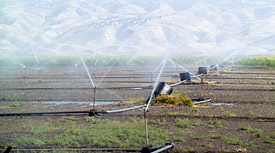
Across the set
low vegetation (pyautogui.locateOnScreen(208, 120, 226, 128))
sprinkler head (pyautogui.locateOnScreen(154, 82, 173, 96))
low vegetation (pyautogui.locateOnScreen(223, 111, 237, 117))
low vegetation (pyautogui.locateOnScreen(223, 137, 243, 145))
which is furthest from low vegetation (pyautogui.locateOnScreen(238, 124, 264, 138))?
sprinkler head (pyautogui.locateOnScreen(154, 82, 173, 96))

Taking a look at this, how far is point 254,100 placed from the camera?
24688mm

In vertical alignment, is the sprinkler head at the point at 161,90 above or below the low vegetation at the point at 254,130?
above

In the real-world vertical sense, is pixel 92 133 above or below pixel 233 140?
above

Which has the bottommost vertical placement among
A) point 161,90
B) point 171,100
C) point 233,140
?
point 233,140

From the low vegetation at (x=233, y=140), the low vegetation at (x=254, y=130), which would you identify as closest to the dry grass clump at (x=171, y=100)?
the low vegetation at (x=254, y=130)

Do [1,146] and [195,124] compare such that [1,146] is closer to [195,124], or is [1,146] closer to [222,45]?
[195,124]

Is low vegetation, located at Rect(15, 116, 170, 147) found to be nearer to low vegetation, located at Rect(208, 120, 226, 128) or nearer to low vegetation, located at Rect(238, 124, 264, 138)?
low vegetation, located at Rect(208, 120, 226, 128)

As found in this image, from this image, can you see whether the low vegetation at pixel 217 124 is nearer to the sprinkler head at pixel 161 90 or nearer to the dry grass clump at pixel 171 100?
the dry grass clump at pixel 171 100

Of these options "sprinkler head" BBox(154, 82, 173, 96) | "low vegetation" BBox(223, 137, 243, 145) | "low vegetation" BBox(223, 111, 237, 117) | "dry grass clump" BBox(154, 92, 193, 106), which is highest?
"sprinkler head" BBox(154, 82, 173, 96)

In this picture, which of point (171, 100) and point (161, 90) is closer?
point (171, 100)

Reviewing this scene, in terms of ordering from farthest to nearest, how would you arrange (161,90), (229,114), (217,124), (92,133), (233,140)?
(161,90) → (229,114) → (217,124) → (92,133) → (233,140)

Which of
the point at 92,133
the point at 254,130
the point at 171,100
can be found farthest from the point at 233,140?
the point at 171,100

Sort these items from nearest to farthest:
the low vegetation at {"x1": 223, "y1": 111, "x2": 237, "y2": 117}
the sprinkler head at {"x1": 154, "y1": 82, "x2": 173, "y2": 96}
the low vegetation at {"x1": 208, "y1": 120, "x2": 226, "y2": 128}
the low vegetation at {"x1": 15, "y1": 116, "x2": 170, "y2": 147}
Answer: the low vegetation at {"x1": 15, "y1": 116, "x2": 170, "y2": 147}, the low vegetation at {"x1": 208, "y1": 120, "x2": 226, "y2": 128}, the low vegetation at {"x1": 223, "y1": 111, "x2": 237, "y2": 117}, the sprinkler head at {"x1": 154, "y1": 82, "x2": 173, "y2": 96}

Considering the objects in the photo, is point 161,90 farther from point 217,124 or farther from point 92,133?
point 92,133
